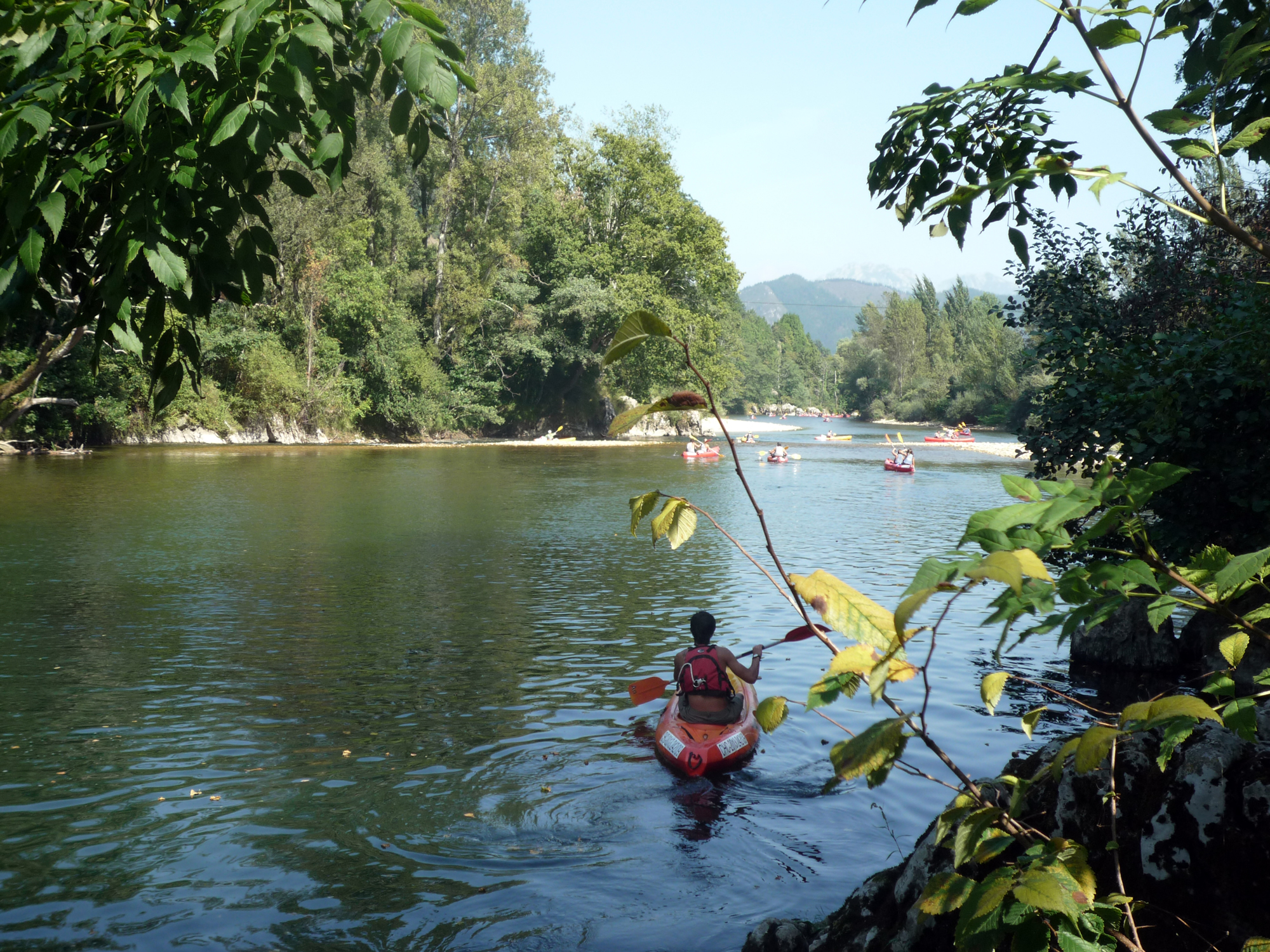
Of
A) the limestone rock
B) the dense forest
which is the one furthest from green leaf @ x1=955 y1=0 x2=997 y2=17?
the dense forest

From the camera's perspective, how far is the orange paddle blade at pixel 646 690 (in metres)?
8.66

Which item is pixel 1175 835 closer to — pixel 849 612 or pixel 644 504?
pixel 849 612

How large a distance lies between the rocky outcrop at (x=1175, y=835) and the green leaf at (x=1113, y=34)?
1.96 metres

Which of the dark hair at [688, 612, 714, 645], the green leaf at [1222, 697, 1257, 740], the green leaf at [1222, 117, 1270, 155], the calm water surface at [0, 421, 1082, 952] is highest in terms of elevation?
the green leaf at [1222, 117, 1270, 155]

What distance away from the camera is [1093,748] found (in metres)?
1.68

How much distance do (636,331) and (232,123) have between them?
1.29 metres

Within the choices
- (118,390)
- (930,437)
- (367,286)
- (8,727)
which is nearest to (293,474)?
(118,390)

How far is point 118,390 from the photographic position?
39.4m

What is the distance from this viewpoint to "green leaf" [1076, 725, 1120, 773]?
5.43ft

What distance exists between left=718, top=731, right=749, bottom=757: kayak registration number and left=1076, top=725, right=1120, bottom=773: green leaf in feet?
21.1

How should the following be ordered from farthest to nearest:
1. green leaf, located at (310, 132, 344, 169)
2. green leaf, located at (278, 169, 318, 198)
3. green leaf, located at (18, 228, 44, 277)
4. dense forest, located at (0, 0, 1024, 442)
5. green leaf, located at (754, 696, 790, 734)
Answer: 1. dense forest, located at (0, 0, 1024, 442)
2. green leaf, located at (278, 169, 318, 198)
3. green leaf, located at (310, 132, 344, 169)
4. green leaf, located at (18, 228, 44, 277)
5. green leaf, located at (754, 696, 790, 734)

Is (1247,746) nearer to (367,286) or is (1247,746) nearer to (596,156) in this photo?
(367,286)

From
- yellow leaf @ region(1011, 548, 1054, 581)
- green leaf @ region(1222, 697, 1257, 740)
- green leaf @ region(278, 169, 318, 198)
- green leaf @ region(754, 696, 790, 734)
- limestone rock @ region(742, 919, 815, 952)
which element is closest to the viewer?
yellow leaf @ region(1011, 548, 1054, 581)

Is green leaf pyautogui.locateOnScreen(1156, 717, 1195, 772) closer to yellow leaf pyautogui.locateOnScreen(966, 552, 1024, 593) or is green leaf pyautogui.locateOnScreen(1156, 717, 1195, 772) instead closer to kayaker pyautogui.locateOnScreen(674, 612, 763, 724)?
yellow leaf pyautogui.locateOnScreen(966, 552, 1024, 593)
